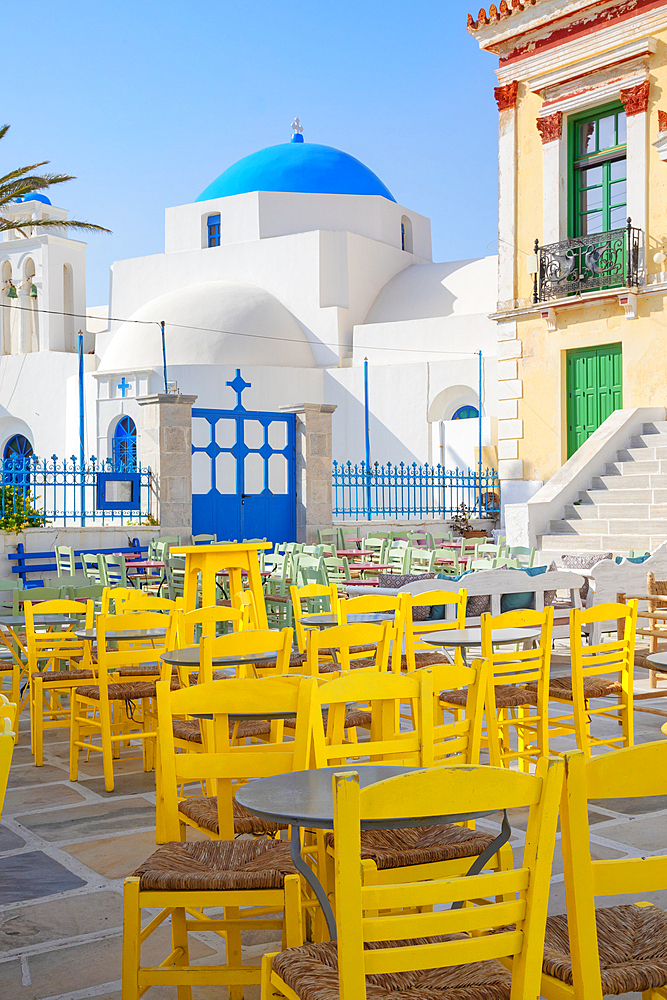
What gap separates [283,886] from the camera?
8.59 feet

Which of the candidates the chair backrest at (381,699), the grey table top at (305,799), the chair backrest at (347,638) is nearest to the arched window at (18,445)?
the chair backrest at (347,638)

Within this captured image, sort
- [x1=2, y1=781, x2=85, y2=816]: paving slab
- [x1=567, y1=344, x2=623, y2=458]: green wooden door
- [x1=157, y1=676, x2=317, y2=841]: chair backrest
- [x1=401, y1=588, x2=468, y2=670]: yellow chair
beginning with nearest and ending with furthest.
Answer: [x1=157, y1=676, x2=317, y2=841]: chair backrest → [x1=2, y1=781, x2=85, y2=816]: paving slab → [x1=401, y1=588, x2=468, y2=670]: yellow chair → [x1=567, y1=344, x2=623, y2=458]: green wooden door

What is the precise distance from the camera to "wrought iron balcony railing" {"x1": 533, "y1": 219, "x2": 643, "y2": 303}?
15633 mm

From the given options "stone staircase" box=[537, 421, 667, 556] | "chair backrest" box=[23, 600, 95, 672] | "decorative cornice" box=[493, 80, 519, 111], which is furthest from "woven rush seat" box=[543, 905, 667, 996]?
"decorative cornice" box=[493, 80, 519, 111]

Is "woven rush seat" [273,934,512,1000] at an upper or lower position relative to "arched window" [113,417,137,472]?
lower

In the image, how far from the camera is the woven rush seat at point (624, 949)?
7.06 feet

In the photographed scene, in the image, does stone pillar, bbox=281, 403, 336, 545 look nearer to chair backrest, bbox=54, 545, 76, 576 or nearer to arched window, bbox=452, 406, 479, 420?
chair backrest, bbox=54, 545, 76, 576

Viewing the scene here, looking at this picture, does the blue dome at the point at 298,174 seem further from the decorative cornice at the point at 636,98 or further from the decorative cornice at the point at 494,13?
the decorative cornice at the point at 636,98

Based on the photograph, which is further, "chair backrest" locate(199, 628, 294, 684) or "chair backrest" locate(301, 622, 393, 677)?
"chair backrest" locate(199, 628, 294, 684)

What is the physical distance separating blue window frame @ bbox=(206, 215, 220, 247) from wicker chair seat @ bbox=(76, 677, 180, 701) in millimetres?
25170

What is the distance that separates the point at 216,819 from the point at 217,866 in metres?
0.42

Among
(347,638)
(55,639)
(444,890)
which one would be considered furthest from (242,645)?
(444,890)

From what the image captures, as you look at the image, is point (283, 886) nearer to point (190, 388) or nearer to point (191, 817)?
point (191, 817)

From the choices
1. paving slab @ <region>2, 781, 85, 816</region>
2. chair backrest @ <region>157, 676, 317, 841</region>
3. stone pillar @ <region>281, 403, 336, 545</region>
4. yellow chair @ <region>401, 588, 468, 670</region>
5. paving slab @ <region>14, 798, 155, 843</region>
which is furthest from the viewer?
stone pillar @ <region>281, 403, 336, 545</region>
